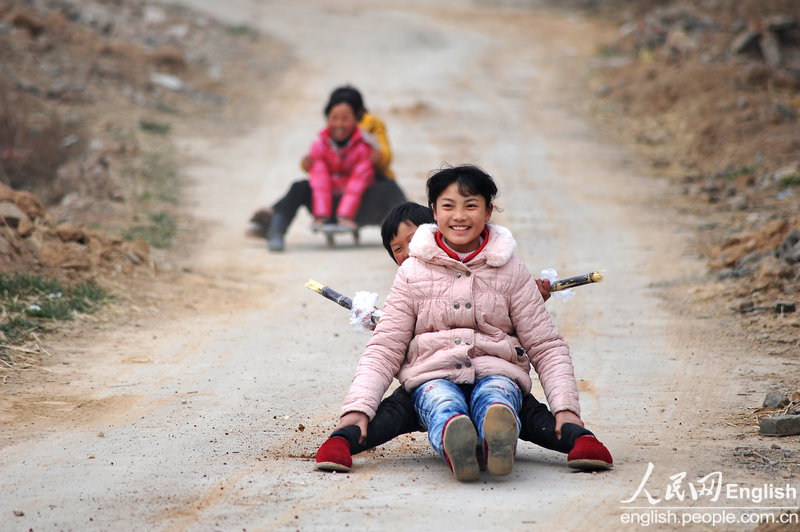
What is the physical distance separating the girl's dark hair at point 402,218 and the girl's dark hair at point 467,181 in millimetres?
496

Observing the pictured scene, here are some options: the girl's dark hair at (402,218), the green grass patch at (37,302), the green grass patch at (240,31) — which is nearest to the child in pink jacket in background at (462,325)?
the girl's dark hair at (402,218)

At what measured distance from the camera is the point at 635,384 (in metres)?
6.07

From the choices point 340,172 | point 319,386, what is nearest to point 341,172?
point 340,172

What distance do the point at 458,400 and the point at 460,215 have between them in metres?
0.79

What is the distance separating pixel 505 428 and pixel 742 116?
12.0m

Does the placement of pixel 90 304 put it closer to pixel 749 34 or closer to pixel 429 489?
pixel 429 489

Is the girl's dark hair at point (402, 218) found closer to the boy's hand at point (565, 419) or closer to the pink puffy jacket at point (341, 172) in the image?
the boy's hand at point (565, 419)

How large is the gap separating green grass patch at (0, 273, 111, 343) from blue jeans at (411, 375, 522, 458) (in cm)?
330

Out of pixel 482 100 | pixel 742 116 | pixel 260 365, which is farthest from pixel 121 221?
pixel 482 100

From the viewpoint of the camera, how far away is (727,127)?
14766mm

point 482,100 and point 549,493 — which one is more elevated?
point 482,100

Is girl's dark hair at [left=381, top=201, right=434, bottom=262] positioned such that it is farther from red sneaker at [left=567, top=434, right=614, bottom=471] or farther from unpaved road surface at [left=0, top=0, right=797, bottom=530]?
red sneaker at [left=567, top=434, right=614, bottom=471]

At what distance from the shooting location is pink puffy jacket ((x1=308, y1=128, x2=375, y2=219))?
10578 millimetres

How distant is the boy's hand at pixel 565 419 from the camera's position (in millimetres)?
4402
